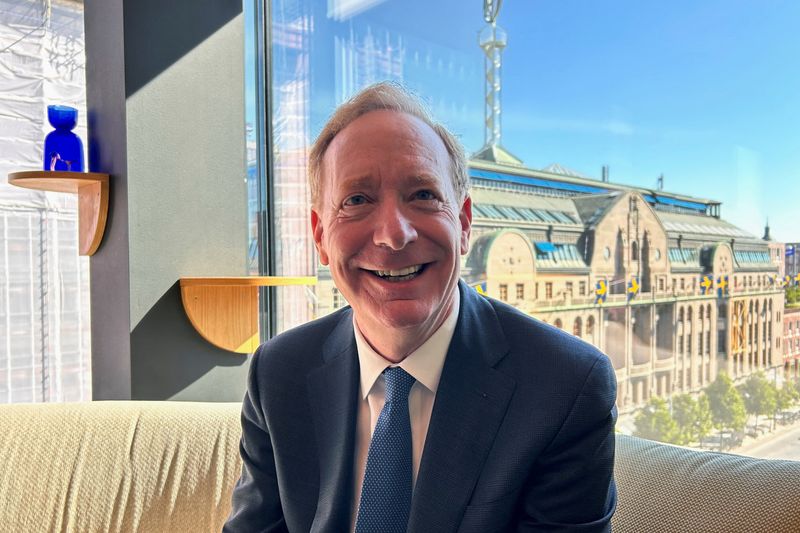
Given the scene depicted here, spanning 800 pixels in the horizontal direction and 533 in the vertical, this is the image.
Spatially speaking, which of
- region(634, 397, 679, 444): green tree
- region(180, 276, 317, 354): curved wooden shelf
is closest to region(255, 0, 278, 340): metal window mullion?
region(180, 276, 317, 354): curved wooden shelf

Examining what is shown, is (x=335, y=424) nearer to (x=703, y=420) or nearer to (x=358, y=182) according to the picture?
(x=358, y=182)

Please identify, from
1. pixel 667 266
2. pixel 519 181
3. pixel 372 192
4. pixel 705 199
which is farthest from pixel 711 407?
pixel 372 192

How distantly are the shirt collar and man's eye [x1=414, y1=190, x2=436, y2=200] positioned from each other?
0.21 meters

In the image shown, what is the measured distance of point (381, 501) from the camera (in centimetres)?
117

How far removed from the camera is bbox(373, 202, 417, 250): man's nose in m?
1.15

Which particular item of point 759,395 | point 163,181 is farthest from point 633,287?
point 163,181

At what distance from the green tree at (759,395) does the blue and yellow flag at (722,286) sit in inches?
9.1

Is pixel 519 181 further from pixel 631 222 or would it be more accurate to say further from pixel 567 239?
pixel 631 222

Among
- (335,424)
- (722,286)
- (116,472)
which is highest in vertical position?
(722,286)

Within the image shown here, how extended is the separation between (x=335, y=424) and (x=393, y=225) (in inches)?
15.4

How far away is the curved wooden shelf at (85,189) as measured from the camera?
2.40 metres

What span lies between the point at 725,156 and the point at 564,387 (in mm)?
1028

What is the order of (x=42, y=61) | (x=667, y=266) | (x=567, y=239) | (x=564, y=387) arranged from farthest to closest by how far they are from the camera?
(x=42, y=61)
(x=567, y=239)
(x=667, y=266)
(x=564, y=387)

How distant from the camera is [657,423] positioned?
1974 millimetres
